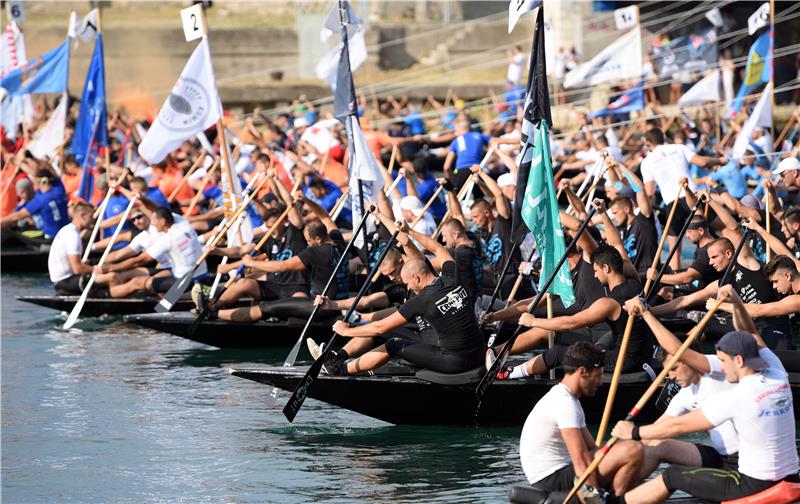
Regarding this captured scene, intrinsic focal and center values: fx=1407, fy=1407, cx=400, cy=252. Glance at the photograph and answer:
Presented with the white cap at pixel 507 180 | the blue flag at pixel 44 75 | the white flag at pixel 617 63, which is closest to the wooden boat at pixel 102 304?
the white cap at pixel 507 180

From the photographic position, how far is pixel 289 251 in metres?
16.5

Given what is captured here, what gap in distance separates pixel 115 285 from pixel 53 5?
26610 millimetres

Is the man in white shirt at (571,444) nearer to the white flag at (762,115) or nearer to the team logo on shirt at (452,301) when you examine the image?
the team logo on shirt at (452,301)

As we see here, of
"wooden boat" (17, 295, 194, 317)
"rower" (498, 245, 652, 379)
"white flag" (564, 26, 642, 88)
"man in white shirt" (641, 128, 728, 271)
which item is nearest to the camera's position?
"rower" (498, 245, 652, 379)

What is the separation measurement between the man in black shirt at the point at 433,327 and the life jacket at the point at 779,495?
3832mm

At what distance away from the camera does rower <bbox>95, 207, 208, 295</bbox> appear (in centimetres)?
1727

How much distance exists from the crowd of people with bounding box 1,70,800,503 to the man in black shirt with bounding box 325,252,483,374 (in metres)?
0.02

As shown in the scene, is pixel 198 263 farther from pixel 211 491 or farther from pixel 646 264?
pixel 211 491

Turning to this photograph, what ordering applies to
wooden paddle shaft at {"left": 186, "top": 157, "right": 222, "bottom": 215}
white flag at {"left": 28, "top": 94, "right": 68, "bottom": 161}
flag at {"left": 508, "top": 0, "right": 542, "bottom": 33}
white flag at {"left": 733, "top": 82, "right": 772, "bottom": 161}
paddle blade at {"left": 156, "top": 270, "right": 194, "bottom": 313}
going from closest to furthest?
flag at {"left": 508, "top": 0, "right": 542, "bottom": 33} < paddle blade at {"left": 156, "top": 270, "right": 194, "bottom": 313} < white flag at {"left": 733, "top": 82, "right": 772, "bottom": 161} < wooden paddle shaft at {"left": 186, "top": 157, "right": 222, "bottom": 215} < white flag at {"left": 28, "top": 94, "right": 68, "bottom": 161}

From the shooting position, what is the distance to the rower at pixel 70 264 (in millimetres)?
18094

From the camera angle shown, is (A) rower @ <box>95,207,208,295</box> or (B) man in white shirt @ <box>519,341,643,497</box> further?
(A) rower @ <box>95,207,208,295</box>

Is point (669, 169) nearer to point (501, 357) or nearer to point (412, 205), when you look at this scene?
point (412, 205)

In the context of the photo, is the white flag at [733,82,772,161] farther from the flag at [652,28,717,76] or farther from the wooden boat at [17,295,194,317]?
the wooden boat at [17,295,194,317]

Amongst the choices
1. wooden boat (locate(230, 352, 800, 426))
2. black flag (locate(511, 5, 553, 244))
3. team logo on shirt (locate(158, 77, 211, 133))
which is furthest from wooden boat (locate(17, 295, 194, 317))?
black flag (locate(511, 5, 553, 244))
